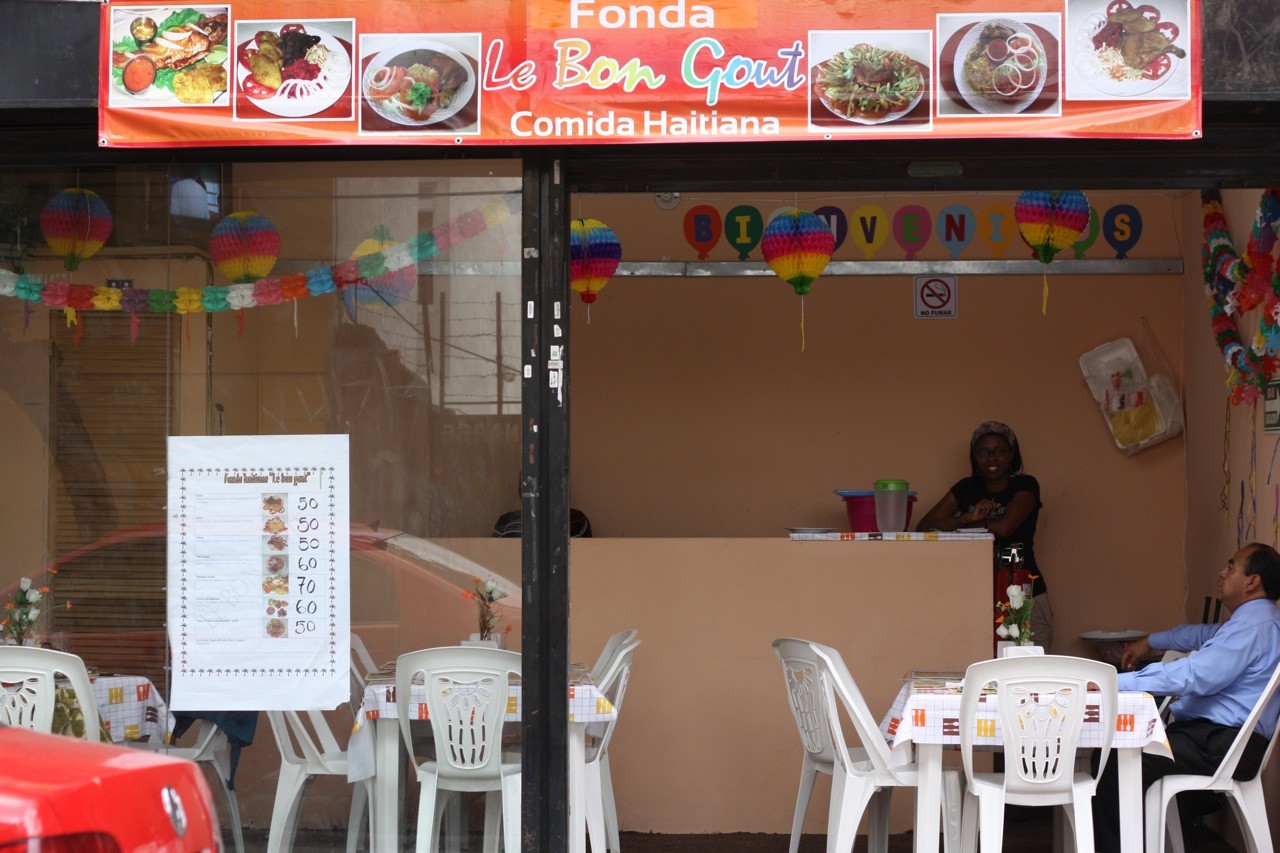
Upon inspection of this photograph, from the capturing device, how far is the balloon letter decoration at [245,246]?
435 cm

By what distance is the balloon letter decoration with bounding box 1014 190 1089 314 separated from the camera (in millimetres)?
5520

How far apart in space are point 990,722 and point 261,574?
2466mm

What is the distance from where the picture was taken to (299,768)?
13.9 feet

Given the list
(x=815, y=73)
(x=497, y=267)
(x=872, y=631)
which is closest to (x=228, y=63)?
(x=497, y=267)

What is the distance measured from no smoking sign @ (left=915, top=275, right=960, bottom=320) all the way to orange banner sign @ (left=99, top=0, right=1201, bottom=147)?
397cm

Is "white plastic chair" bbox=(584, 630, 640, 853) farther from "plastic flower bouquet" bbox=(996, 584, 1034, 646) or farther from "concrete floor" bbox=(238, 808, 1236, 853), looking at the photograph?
"plastic flower bouquet" bbox=(996, 584, 1034, 646)

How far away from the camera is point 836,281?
7930 millimetres

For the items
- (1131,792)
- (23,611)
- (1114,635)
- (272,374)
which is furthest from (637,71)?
(1114,635)

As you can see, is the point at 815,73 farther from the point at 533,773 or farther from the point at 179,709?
the point at 179,709

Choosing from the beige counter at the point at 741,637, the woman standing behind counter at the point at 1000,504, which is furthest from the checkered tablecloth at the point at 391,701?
the woman standing behind counter at the point at 1000,504

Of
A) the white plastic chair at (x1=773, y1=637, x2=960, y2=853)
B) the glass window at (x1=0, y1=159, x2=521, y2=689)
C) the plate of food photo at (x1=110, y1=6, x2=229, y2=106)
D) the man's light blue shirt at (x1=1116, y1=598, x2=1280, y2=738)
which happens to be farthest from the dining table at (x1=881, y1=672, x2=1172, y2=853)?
the plate of food photo at (x1=110, y1=6, x2=229, y2=106)

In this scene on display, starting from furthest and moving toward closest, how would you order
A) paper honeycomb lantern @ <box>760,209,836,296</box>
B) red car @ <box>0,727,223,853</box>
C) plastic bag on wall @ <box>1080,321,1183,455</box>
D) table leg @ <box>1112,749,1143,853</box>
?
1. plastic bag on wall @ <box>1080,321,1183,455</box>
2. paper honeycomb lantern @ <box>760,209,836,296</box>
3. table leg @ <box>1112,749,1143,853</box>
4. red car @ <box>0,727,223,853</box>

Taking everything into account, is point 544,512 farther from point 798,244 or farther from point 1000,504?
point 1000,504

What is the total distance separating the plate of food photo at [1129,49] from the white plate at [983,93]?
0.35 feet
